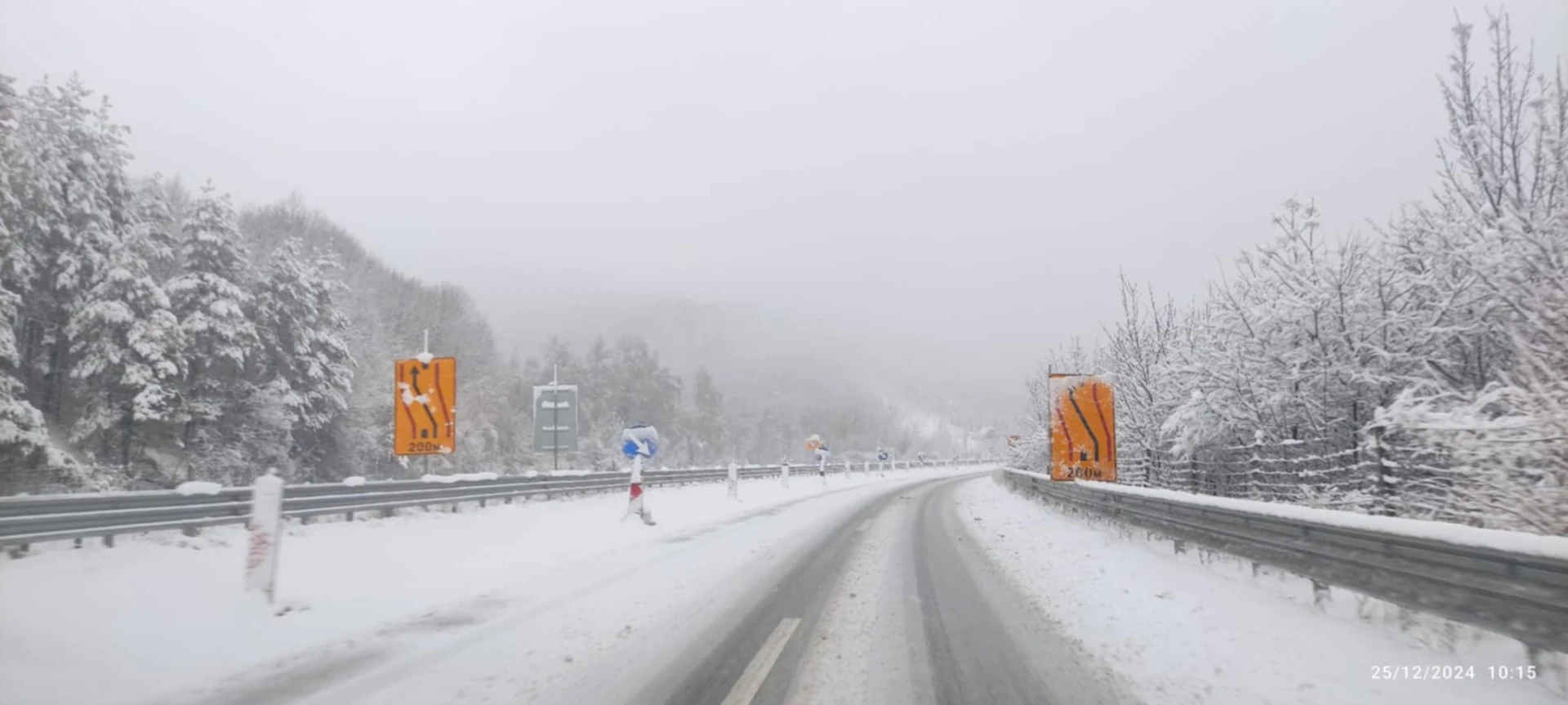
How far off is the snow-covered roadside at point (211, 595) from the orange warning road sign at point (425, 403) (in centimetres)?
178

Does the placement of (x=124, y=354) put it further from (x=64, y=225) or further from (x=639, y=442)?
(x=639, y=442)

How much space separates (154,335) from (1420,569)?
35.5 meters

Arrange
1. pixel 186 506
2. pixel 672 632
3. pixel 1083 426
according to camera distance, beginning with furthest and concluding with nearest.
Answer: pixel 1083 426 → pixel 186 506 → pixel 672 632

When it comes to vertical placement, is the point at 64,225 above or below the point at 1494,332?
above

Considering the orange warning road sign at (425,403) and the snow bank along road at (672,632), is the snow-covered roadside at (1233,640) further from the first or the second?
the orange warning road sign at (425,403)

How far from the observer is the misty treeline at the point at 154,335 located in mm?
22781

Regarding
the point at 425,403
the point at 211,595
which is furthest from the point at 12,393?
the point at 211,595

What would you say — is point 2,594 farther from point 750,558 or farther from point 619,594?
point 750,558

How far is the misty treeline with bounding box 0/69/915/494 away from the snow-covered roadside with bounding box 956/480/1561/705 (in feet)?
55.7

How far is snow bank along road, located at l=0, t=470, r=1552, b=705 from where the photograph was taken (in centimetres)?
522

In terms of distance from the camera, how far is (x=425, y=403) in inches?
605

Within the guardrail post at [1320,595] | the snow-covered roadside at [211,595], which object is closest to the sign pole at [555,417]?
the snow-covered roadside at [211,595]

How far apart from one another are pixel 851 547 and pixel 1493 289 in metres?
9.66

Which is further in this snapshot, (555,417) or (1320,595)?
(555,417)
